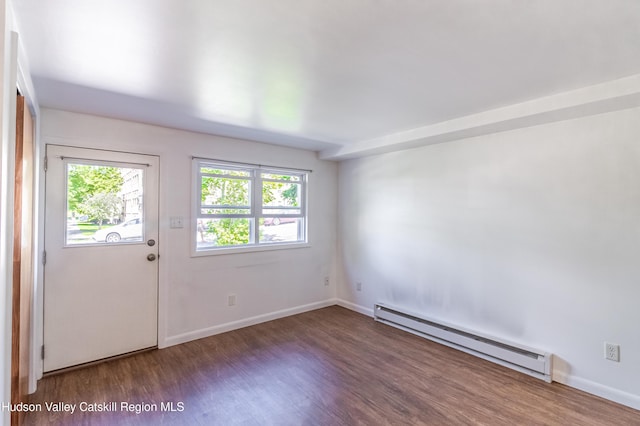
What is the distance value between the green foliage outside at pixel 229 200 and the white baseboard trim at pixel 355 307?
1771 mm

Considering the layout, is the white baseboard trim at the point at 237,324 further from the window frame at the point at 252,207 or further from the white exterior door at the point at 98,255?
the window frame at the point at 252,207

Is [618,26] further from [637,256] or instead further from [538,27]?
[637,256]

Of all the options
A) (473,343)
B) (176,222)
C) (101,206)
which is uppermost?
(101,206)

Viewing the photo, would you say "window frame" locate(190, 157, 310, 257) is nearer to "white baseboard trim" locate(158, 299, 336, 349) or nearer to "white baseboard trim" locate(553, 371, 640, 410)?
"white baseboard trim" locate(158, 299, 336, 349)

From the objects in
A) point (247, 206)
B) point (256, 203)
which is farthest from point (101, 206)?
point (256, 203)

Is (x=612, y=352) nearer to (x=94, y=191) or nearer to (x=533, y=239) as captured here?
(x=533, y=239)

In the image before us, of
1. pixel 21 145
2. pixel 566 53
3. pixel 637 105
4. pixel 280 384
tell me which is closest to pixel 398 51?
pixel 566 53

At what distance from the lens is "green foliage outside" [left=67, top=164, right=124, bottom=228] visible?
9.18 ft

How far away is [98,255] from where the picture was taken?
2.90 metres

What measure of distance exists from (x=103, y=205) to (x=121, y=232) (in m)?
0.30

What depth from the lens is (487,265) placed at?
3.11 m

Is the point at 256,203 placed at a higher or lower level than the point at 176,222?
higher

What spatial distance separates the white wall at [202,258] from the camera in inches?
116

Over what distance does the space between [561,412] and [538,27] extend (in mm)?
2513
